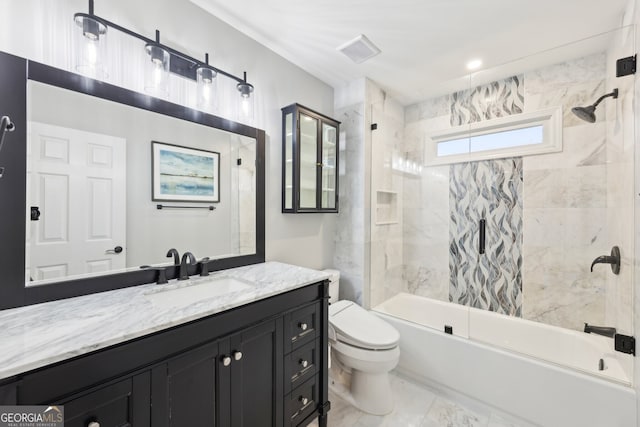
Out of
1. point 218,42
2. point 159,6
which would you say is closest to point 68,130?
point 159,6

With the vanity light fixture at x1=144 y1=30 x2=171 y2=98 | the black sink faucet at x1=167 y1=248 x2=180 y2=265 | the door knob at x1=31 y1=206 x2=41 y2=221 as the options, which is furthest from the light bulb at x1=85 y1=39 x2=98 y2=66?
the black sink faucet at x1=167 y1=248 x2=180 y2=265

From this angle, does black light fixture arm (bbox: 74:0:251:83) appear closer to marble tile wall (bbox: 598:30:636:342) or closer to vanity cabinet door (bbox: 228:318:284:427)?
vanity cabinet door (bbox: 228:318:284:427)

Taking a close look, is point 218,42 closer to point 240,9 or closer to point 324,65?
point 240,9

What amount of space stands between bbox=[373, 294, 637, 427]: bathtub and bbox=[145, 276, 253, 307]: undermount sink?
1438mm

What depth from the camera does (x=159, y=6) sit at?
1390 millimetres

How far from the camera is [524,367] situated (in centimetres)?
167

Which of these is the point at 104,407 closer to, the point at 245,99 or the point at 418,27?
the point at 245,99

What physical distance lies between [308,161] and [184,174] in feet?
3.11

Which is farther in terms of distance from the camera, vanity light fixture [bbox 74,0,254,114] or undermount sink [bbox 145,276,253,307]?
undermount sink [bbox 145,276,253,307]

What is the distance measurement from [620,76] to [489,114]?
91cm

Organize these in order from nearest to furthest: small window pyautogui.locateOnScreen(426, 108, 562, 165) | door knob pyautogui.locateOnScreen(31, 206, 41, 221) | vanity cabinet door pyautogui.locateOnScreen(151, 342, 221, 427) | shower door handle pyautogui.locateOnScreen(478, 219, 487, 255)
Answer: vanity cabinet door pyautogui.locateOnScreen(151, 342, 221, 427) < door knob pyautogui.locateOnScreen(31, 206, 41, 221) < small window pyautogui.locateOnScreen(426, 108, 562, 165) < shower door handle pyautogui.locateOnScreen(478, 219, 487, 255)

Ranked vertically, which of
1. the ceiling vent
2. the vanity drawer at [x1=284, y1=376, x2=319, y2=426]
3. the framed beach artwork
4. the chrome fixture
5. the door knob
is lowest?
the vanity drawer at [x1=284, y1=376, x2=319, y2=426]

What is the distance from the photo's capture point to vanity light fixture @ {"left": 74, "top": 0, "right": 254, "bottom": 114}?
44.8 inches

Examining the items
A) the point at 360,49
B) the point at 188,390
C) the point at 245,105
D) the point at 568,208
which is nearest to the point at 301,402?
the point at 188,390
